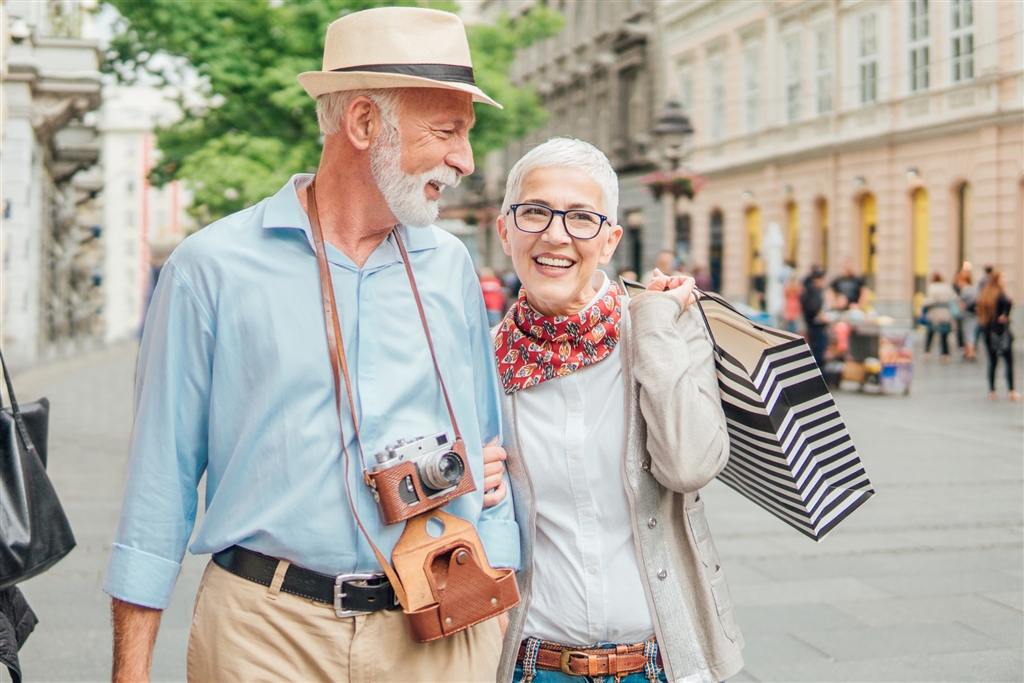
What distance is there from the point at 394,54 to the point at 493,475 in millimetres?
822

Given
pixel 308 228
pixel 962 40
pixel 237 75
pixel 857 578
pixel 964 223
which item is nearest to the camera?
pixel 308 228

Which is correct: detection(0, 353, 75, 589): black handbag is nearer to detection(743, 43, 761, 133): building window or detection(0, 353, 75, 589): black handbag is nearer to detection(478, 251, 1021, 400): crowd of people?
detection(478, 251, 1021, 400): crowd of people

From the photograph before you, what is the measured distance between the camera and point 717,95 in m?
33.8

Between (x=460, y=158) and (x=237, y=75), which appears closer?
(x=460, y=158)

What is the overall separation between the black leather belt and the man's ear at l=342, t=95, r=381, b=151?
0.76m

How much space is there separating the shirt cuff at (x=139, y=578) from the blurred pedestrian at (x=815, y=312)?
585 inches

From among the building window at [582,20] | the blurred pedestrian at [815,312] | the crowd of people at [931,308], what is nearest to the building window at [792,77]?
the crowd of people at [931,308]

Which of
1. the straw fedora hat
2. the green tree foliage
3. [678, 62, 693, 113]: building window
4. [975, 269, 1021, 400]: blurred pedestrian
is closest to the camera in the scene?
the straw fedora hat

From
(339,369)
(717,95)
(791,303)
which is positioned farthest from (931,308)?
(339,369)

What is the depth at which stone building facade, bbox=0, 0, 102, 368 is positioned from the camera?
689 inches

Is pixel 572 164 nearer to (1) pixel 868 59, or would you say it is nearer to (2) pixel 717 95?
(1) pixel 868 59

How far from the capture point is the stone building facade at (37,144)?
17.5 m

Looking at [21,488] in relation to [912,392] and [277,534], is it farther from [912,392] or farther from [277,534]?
[912,392]

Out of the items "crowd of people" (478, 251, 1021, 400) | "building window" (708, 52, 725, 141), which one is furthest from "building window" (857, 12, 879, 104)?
"building window" (708, 52, 725, 141)
